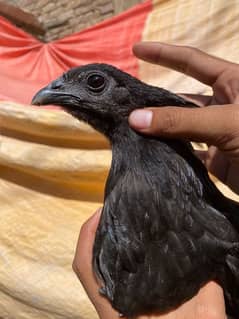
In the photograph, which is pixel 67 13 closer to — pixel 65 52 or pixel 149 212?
pixel 65 52

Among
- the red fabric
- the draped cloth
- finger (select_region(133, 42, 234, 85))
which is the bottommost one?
the draped cloth

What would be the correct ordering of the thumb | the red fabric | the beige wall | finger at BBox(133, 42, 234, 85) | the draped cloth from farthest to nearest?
1. the beige wall
2. the red fabric
3. the draped cloth
4. finger at BBox(133, 42, 234, 85)
5. the thumb

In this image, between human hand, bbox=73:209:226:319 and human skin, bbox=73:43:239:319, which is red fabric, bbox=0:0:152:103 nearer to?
human hand, bbox=73:209:226:319

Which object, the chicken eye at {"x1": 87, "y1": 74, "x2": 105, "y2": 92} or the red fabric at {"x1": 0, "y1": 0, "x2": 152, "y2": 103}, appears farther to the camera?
the red fabric at {"x1": 0, "y1": 0, "x2": 152, "y2": 103}

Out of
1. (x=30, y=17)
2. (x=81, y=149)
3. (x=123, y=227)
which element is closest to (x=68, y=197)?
(x=81, y=149)

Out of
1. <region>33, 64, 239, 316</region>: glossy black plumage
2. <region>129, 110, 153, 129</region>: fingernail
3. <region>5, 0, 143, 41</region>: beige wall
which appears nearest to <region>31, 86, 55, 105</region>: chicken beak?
<region>33, 64, 239, 316</region>: glossy black plumage

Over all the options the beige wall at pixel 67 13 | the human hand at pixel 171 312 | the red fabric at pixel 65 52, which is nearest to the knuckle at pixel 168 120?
the human hand at pixel 171 312

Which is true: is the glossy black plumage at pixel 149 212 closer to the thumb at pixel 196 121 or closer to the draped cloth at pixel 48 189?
the thumb at pixel 196 121
